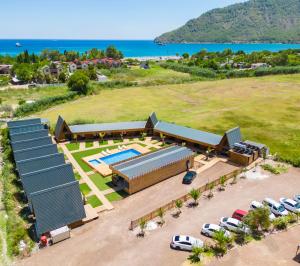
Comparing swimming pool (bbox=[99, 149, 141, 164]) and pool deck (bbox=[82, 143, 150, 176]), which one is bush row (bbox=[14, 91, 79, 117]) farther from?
swimming pool (bbox=[99, 149, 141, 164])

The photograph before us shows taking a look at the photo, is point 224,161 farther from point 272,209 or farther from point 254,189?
point 272,209

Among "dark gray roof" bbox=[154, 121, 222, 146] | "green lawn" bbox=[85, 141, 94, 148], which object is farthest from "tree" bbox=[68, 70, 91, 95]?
"dark gray roof" bbox=[154, 121, 222, 146]

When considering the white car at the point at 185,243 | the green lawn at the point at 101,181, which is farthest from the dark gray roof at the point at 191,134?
the white car at the point at 185,243

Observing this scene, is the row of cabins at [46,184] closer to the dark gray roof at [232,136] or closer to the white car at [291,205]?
the white car at [291,205]

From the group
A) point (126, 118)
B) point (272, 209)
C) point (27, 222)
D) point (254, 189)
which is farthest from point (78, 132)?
point (272, 209)

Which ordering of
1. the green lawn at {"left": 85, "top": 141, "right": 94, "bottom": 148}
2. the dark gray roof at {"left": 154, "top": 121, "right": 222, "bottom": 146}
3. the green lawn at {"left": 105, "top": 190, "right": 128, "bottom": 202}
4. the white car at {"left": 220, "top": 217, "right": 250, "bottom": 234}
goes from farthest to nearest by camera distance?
1. the green lawn at {"left": 85, "top": 141, "right": 94, "bottom": 148}
2. the dark gray roof at {"left": 154, "top": 121, "right": 222, "bottom": 146}
3. the green lawn at {"left": 105, "top": 190, "right": 128, "bottom": 202}
4. the white car at {"left": 220, "top": 217, "right": 250, "bottom": 234}

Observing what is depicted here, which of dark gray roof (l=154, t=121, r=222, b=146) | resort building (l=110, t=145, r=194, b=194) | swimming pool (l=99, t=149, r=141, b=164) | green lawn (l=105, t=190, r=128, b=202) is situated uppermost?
dark gray roof (l=154, t=121, r=222, b=146)

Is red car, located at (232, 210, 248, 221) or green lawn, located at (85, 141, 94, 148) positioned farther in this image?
green lawn, located at (85, 141, 94, 148)

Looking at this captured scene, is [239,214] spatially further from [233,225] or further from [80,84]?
[80,84]
